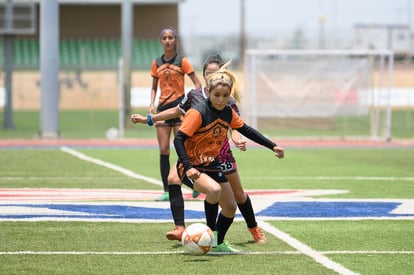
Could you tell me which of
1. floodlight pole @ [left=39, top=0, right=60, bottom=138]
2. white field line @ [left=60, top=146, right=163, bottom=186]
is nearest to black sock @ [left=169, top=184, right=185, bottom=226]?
white field line @ [left=60, top=146, right=163, bottom=186]

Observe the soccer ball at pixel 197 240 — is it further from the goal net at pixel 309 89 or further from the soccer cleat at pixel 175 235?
the goal net at pixel 309 89

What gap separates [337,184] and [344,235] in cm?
603

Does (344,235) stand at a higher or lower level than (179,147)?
lower

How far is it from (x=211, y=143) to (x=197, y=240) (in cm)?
99

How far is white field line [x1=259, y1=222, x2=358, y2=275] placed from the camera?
27.1 feet

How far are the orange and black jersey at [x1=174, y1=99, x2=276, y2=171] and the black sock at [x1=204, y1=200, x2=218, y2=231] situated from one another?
39 cm

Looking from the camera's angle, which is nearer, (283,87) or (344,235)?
(344,235)

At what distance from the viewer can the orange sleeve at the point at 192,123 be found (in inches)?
363

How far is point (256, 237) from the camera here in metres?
9.82

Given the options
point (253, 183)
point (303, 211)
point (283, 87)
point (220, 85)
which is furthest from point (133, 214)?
point (283, 87)

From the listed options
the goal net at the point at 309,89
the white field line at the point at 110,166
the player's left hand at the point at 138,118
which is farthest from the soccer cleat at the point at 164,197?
the goal net at the point at 309,89

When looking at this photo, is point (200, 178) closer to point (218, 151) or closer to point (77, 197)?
point (218, 151)

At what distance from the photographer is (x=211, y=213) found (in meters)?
9.54

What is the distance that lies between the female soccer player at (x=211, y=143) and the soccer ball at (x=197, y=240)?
382 millimetres
